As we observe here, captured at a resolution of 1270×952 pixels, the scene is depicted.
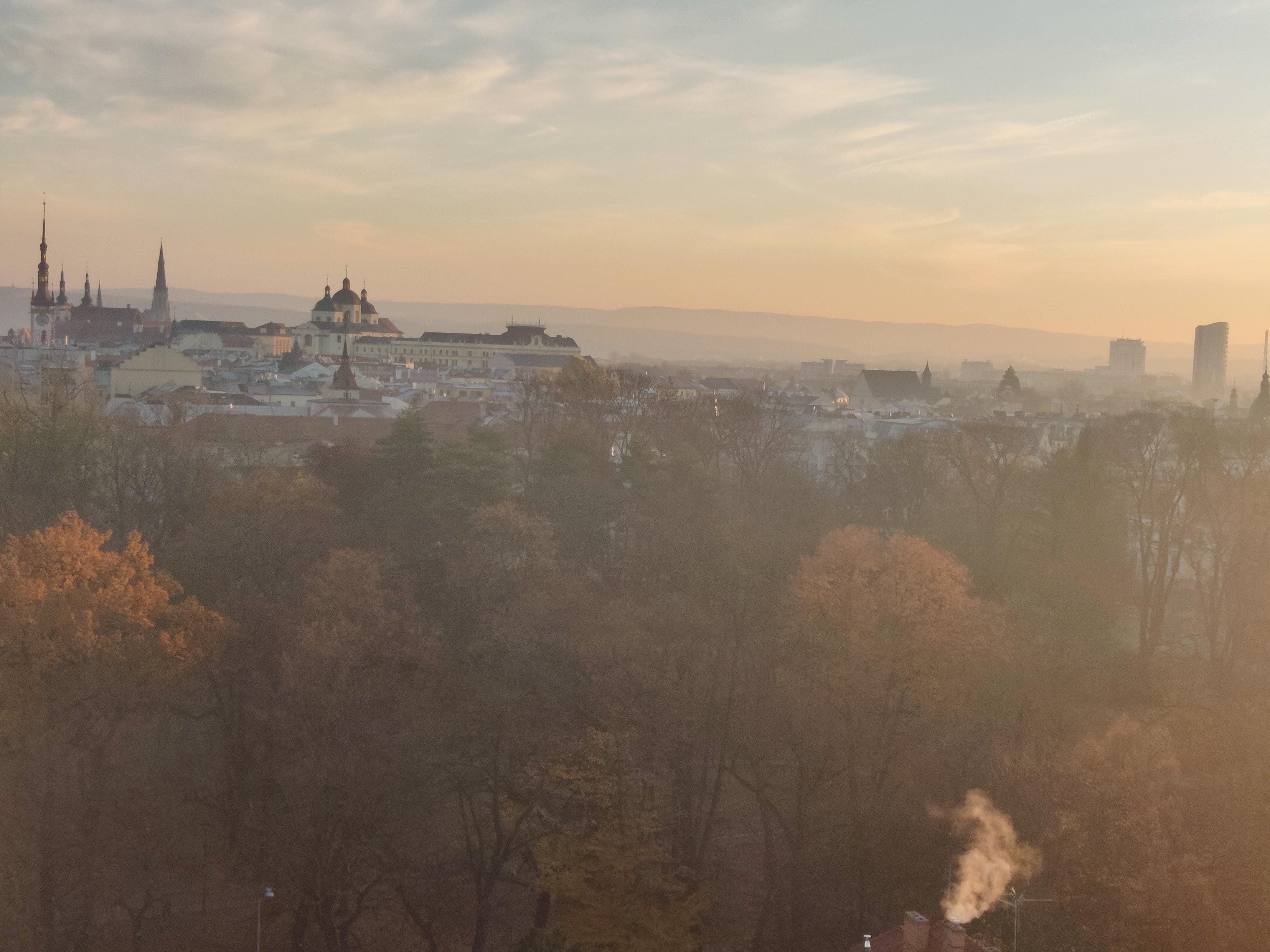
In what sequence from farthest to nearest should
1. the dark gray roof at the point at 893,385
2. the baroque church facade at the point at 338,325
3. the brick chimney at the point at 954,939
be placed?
the baroque church facade at the point at 338,325 < the dark gray roof at the point at 893,385 < the brick chimney at the point at 954,939

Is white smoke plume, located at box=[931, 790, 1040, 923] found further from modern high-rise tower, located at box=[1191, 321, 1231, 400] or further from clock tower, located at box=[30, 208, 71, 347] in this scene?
modern high-rise tower, located at box=[1191, 321, 1231, 400]

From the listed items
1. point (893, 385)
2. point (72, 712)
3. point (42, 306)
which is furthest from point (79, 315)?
point (72, 712)

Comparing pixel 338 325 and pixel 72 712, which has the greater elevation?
pixel 338 325

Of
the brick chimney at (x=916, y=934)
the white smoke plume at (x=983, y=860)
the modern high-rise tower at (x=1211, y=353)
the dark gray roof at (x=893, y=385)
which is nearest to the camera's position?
the brick chimney at (x=916, y=934)

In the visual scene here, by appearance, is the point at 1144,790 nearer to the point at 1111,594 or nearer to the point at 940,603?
the point at 940,603

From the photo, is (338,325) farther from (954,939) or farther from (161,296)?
(954,939)

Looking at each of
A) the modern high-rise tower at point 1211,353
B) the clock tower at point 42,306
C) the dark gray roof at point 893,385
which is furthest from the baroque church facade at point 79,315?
the modern high-rise tower at point 1211,353

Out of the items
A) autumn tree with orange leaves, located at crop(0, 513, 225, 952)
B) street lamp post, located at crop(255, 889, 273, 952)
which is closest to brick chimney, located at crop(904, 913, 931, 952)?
street lamp post, located at crop(255, 889, 273, 952)

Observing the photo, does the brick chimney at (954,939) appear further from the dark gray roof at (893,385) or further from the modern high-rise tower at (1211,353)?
the modern high-rise tower at (1211,353)
